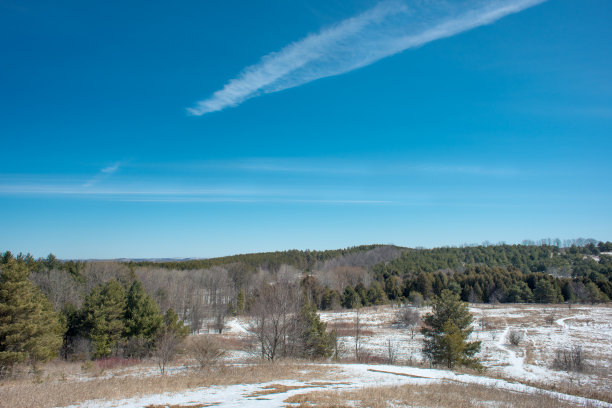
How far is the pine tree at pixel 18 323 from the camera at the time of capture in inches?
775

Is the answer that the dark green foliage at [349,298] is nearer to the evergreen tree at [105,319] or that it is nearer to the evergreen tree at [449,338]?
the evergreen tree at [449,338]

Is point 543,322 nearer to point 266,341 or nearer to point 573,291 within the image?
point 573,291

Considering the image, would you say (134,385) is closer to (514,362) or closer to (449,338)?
(449,338)

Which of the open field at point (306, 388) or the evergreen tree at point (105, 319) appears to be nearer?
the open field at point (306, 388)

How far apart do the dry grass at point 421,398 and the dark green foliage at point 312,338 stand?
15588mm

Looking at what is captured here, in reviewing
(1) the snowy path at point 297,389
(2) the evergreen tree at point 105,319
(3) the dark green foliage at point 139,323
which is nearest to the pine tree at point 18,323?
(2) the evergreen tree at point 105,319

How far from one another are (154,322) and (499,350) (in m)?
38.2

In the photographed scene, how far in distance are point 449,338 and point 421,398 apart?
1545 centimetres

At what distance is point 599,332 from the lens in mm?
44469

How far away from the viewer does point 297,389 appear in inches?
468

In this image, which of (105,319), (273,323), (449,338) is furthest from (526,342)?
(105,319)

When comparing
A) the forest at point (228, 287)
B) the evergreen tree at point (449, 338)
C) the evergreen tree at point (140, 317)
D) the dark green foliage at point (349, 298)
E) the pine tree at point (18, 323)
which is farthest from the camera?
the dark green foliage at point (349, 298)

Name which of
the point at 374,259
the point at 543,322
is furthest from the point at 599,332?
the point at 374,259

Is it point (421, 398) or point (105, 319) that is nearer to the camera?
point (421, 398)
